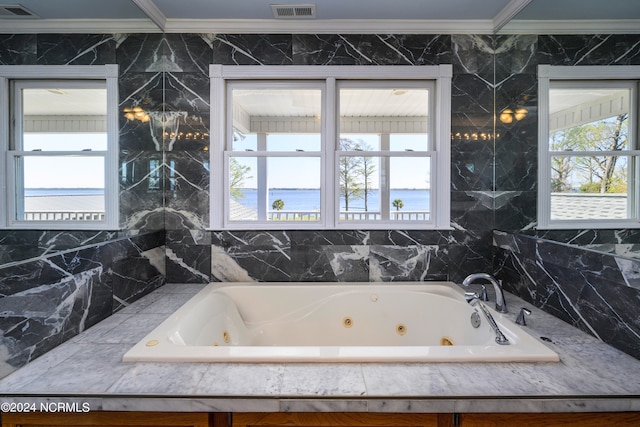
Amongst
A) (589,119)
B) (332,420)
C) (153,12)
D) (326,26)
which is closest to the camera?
(332,420)

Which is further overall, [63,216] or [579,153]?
[579,153]

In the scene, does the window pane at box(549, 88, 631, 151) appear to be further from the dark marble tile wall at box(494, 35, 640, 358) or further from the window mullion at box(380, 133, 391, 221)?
the window mullion at box(380, 133, 391, 221)

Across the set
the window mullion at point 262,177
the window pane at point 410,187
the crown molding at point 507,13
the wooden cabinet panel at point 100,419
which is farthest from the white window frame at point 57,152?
the crown molding at point 507,13

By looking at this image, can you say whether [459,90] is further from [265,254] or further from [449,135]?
[265,254]

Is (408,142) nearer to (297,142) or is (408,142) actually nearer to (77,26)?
(297,142)

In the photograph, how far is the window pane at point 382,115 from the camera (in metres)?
2.45

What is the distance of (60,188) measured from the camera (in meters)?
1.38

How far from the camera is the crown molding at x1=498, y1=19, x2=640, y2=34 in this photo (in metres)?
1.29

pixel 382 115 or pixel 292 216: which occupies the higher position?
pixel 382 115

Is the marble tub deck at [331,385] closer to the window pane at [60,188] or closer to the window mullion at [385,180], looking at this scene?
the window pane at [60,188]

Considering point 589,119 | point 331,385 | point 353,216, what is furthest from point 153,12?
point 589,119

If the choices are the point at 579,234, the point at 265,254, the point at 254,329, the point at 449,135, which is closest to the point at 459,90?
the point at 449,135

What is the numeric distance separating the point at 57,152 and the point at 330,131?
1.62 m

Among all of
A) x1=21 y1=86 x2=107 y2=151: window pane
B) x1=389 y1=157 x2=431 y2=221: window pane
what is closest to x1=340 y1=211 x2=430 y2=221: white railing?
x1=389 y1=157 x2=431 y2=221: window pane
